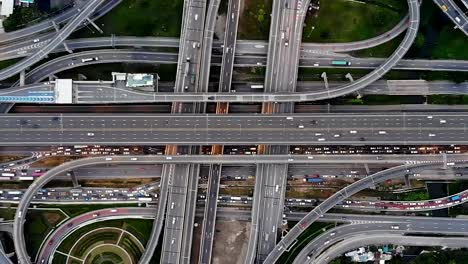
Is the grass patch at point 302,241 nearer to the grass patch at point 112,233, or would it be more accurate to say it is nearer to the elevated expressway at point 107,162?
the elevated expressway at point 107,162

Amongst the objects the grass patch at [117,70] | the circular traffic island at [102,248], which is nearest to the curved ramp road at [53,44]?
the grass patch at [117,70]

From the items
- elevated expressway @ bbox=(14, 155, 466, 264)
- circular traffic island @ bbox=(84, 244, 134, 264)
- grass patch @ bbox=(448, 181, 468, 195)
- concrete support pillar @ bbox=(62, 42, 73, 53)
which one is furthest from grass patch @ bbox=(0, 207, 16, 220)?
grass patch @ bbox=(448, 181, 468, 195)

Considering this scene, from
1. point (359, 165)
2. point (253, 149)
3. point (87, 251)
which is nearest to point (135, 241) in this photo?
point (87, 251)

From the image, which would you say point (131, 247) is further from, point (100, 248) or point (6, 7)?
point (6, 7)

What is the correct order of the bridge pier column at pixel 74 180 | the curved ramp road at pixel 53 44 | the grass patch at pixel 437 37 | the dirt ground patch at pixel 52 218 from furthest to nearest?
1. the dirt ground patch at pixel 52 218
2. the grass patch at pixel 437 37
3. the bridge pier column at pixel 74 180
4. the curved ramp road at pixel 53 44

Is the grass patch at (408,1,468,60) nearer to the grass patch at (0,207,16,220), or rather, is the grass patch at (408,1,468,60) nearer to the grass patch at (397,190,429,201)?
the grass patch at (397,190,429,201)

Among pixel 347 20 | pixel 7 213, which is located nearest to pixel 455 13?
pixel 347 20
